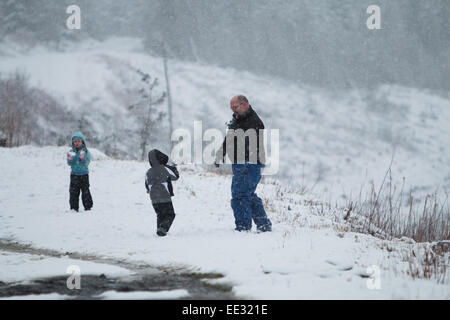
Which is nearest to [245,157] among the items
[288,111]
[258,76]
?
[288,111]

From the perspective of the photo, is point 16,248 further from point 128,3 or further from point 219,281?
point 128,3

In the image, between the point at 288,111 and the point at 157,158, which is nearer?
the point at 157,158

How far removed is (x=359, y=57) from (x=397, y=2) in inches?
321

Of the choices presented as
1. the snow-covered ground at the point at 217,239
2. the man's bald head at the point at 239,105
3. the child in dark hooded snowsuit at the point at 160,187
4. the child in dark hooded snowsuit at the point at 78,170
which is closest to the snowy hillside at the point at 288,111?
the snow-covered ground at the point at 217,239

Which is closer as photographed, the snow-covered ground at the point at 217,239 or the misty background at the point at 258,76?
the snow-covered ground at the point at 217,239

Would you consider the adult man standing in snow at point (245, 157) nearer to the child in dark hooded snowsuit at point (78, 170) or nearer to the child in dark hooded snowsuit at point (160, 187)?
the child in dark hooded snowsuit at point (160, 187)

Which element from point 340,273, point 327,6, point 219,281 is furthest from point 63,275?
point 327,6

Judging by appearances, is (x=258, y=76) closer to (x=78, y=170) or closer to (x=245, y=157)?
(x=78, y=170)

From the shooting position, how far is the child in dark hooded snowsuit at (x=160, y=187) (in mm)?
6477

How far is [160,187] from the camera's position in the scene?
256 inches

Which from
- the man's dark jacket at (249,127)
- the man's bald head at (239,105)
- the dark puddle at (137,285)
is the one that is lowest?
the dark puddle at (137,285)

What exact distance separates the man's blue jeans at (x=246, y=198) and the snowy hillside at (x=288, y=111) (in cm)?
2135

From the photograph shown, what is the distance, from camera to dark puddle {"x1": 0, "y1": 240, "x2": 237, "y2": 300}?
3.35 meters

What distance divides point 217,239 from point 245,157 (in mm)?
1297
